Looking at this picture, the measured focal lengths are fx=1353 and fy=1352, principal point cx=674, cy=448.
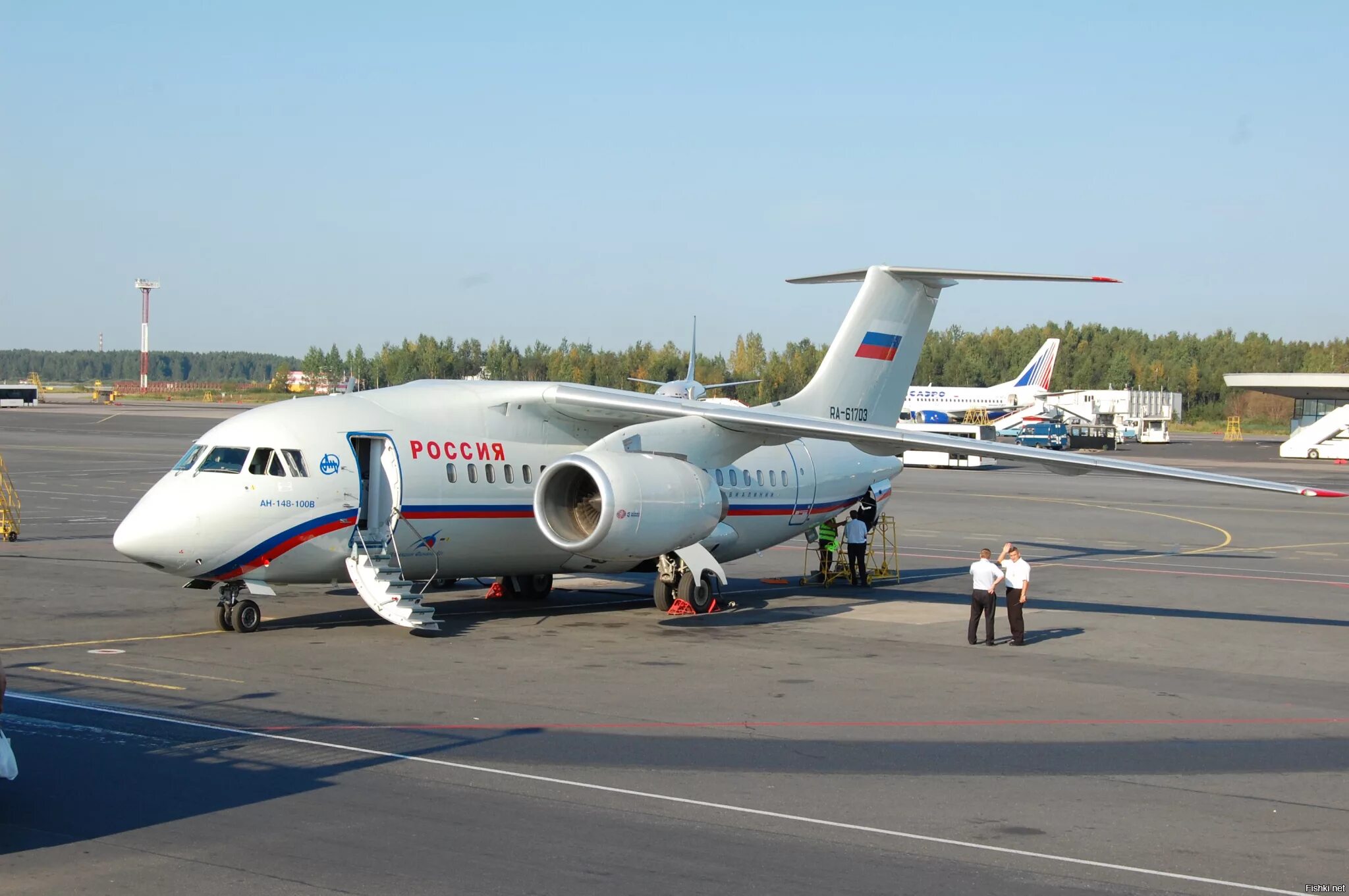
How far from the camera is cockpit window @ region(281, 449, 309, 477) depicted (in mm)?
18531

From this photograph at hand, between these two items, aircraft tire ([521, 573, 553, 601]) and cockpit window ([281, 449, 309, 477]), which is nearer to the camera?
cockpit window ([281, 449, 309, 477])

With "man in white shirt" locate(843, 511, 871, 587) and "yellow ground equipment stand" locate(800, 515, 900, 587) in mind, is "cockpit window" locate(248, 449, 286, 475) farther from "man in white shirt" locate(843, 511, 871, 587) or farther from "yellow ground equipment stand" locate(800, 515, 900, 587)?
"man in white shirt" locate(843, 511, 871, 587)

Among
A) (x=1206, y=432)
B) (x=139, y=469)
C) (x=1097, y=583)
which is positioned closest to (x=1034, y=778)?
(x=1097, y=583)

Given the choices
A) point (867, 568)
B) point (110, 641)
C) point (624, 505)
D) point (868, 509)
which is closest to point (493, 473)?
point (624, 505)

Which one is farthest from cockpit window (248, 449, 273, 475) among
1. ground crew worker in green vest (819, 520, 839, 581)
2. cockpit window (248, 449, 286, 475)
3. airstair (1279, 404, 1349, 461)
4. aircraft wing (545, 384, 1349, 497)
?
airstair (1279, 404, 1349, 461)

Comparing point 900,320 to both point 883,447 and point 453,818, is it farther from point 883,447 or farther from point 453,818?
point 453,818

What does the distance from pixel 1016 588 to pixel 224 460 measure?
11052mm

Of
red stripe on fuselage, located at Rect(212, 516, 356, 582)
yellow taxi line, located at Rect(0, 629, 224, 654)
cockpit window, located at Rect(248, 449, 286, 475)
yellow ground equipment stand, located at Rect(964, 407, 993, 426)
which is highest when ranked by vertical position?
yellow ground equipment stand, located at Rect(964, 407, 993, 426)

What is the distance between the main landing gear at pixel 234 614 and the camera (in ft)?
61.0

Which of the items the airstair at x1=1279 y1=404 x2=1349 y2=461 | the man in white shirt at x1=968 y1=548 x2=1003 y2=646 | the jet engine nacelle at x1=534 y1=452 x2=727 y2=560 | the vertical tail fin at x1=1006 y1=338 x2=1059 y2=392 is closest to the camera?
the man in white shirt at x1=968 y1=548 x2=1003 y2=646

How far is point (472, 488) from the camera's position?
65.3 ft

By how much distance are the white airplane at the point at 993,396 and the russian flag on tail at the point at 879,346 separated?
66212mm

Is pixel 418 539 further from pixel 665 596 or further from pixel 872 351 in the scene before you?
pixel 872 351

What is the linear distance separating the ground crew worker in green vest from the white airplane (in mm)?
66345
